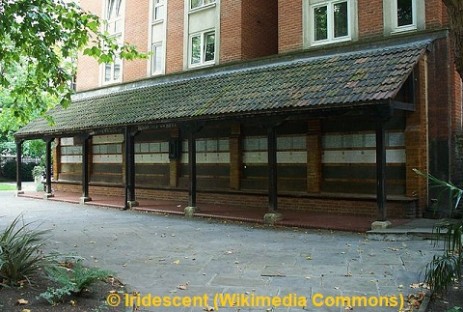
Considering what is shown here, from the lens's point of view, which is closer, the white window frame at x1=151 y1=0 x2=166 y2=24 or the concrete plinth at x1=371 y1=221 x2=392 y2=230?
the concrete plinth at x1=371 y1=221 x2=392 y2=230

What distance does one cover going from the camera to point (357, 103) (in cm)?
990

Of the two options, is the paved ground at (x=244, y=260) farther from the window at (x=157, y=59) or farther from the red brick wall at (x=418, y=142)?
the window at (x=157, y=59)

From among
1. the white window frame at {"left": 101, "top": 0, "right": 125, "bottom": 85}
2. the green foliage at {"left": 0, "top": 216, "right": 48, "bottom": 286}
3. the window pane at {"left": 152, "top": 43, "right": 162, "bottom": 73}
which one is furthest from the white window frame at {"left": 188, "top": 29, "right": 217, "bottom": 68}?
the green foliage at {"left": 0, "top": 216, "right": 48, "bottom": 286}

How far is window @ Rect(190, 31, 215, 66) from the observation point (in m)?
17.5

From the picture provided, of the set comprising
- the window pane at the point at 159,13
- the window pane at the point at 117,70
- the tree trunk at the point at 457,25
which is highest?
the window pane at the point at 159,13

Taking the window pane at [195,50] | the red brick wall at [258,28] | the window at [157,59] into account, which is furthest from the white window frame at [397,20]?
the window at [157,59]

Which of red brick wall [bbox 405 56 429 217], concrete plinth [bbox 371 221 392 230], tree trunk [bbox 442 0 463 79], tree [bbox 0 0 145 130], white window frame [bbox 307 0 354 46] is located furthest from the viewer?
white window frame [bbox 307 0 354 46]

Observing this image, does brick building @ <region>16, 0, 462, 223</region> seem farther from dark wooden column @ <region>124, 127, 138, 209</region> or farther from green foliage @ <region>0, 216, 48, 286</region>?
green foliage @ <region>0, 216, 48, 286</region>

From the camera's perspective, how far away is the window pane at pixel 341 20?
45.5 ft

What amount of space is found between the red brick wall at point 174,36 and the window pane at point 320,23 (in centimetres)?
601

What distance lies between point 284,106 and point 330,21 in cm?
458

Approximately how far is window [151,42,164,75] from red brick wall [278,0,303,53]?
6221 mm

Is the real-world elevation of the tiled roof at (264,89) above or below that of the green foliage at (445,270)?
above

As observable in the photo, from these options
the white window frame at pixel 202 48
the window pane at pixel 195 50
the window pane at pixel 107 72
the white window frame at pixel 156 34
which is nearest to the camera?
the white window frame at pixel 202 48
